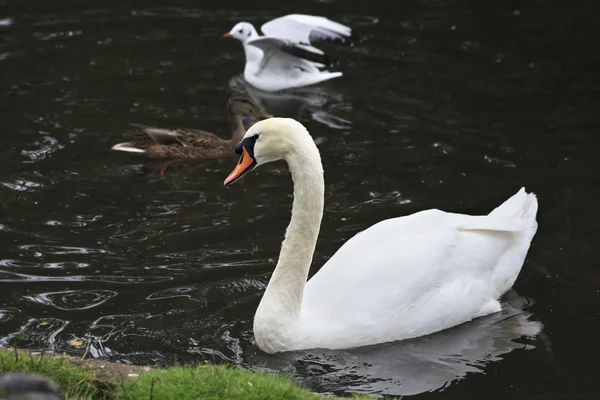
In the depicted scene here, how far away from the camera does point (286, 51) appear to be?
40.9ft

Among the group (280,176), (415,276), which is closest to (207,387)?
(415,276)

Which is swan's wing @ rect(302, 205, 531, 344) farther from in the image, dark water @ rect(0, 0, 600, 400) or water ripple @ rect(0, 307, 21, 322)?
water ripple @ rect(0, 307, 21, 322)

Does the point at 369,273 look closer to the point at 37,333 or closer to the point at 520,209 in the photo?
the point at 520,209

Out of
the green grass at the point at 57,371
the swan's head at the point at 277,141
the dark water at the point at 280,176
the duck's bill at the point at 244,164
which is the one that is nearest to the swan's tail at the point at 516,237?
the dark water at the point at 280,176

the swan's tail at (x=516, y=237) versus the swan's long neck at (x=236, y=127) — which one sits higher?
the swan's tail at (x=516, y=237)

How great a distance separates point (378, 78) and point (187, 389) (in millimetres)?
7922

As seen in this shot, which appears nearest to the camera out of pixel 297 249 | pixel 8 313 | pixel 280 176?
pixel 297 249

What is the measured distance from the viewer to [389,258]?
676cm

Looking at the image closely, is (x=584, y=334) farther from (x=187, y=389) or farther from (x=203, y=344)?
(x=187, y=389)

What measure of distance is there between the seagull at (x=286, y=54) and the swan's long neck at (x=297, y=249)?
6.13m

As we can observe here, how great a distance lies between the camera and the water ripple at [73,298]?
7.17 m

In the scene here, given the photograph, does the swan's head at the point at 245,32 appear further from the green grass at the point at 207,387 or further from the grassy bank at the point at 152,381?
the green grass at the point at 207,387

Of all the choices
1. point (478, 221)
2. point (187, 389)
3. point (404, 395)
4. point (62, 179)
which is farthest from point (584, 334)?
point (62, 179)

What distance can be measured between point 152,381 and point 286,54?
336 inches
